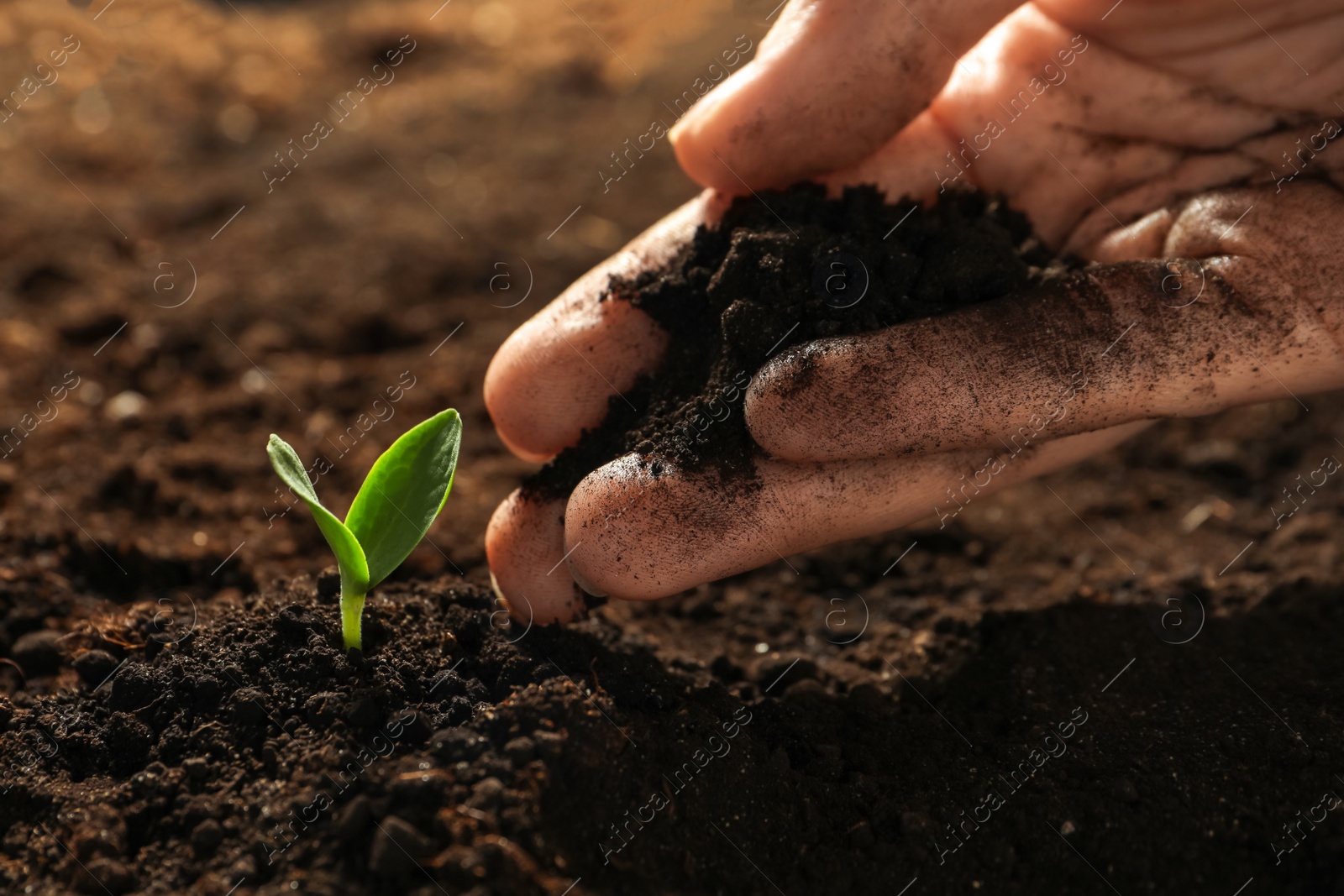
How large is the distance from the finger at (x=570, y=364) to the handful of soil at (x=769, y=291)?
0.04 meters

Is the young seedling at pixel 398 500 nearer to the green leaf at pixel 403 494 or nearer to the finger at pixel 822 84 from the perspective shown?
the green leaf at pixel 403 494

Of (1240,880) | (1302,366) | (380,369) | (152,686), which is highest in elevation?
(152,686)

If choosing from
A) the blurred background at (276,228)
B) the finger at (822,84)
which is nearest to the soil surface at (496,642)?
the blurred background at (276,228)

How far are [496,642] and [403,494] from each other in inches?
13.5

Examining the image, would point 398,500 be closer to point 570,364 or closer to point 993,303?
point 570,364

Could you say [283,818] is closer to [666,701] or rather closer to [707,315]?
[666,701]

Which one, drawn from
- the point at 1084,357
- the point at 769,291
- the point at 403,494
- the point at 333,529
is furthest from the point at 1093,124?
the point at 333,529

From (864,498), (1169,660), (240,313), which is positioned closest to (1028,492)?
(1169,660)

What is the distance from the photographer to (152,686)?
1.80 meters

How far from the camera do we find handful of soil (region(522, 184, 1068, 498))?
6.17 feet

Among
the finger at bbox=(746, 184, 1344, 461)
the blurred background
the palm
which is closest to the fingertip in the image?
the finger at bbox=(746, 184, 1344, 461)

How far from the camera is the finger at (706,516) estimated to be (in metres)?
1.82

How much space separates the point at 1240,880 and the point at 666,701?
3.40ft

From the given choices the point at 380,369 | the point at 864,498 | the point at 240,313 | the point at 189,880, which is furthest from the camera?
the point at 240,313
